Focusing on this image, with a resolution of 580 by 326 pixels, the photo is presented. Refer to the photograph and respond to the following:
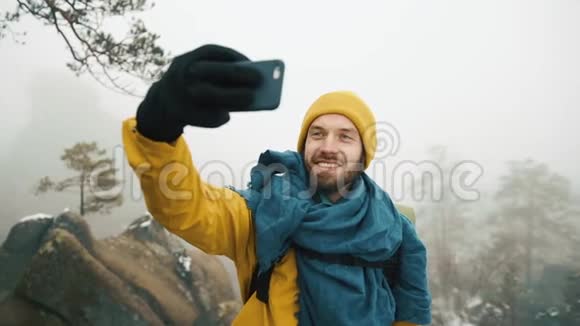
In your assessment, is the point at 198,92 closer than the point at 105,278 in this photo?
Yes

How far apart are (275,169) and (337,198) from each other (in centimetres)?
19

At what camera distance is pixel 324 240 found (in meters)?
0.81

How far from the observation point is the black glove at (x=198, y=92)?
0.51 m

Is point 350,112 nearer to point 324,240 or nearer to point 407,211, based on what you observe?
point 324,240

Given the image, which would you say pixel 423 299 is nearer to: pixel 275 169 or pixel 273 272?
pixel 273 272

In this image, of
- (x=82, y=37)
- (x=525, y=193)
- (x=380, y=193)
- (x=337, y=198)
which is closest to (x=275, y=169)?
(x=337, y=198)

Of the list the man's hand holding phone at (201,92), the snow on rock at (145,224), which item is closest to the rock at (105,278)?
the snow on rock at (145,224)

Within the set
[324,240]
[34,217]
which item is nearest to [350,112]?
[324,240]

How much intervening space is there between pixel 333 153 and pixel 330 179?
0.07m

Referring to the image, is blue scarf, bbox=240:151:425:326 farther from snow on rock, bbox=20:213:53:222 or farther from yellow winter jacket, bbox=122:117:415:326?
snow on rock, bbox=20:213:53:222

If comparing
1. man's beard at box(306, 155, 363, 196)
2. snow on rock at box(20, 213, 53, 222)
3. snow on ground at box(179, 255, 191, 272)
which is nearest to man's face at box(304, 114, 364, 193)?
man's beard at box(306, 155, 363, 196)

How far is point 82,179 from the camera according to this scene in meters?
2.29

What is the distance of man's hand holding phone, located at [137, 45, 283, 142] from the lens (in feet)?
1.68

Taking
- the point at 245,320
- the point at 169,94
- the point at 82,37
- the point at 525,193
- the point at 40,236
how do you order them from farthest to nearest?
the point at 525,193 < the point at 40,236 < the point at 82,37 < the point at 245,320 < the point at 169,94
